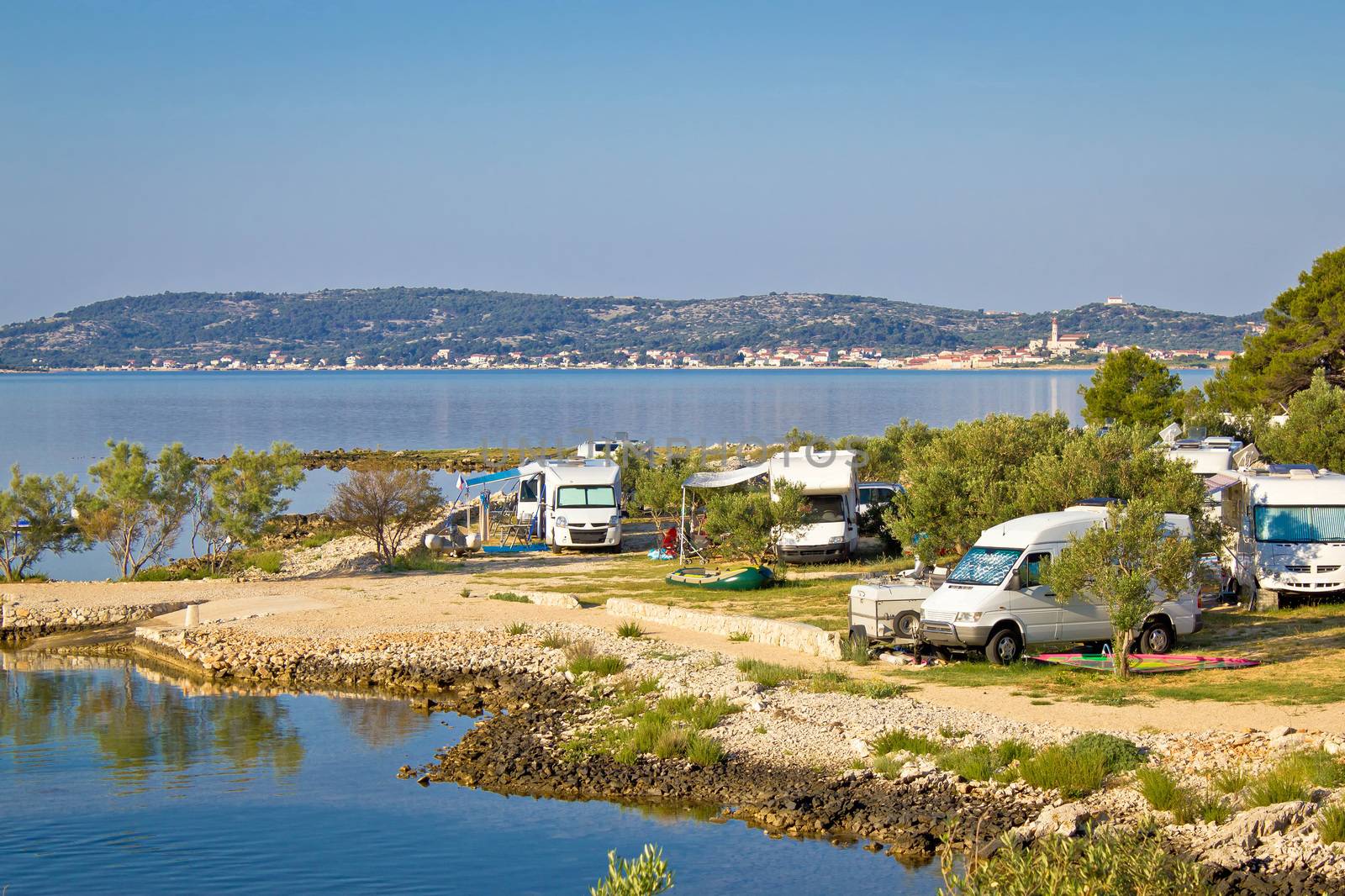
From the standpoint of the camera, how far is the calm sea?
80.4 metres

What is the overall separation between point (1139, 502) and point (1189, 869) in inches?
299

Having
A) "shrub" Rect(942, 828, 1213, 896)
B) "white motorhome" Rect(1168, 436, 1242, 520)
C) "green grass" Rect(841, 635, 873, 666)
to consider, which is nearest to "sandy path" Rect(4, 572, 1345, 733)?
"green grass" Rect(841, 635, 873, 666)

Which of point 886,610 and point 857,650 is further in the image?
point 886,610

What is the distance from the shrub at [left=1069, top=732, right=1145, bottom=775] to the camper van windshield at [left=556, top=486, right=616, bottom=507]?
19560 mm

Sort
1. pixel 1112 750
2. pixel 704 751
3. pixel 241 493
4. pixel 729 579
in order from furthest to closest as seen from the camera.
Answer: pixel 241 493
pixel 729 579
pixel 704 751
pixel 1112 750

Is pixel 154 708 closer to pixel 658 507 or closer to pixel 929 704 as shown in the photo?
pixel 929 704

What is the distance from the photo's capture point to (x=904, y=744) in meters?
12.8

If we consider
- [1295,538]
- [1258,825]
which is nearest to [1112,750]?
[1258,825]

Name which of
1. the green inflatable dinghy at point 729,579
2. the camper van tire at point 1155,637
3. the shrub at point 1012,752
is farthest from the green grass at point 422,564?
the shrub at point 1012,752

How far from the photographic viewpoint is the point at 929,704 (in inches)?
558

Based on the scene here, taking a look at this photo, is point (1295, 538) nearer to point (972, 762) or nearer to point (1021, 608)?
point (1021, 608)

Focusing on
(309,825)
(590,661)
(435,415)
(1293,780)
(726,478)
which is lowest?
(309,825)

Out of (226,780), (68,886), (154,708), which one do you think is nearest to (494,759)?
(226,780)

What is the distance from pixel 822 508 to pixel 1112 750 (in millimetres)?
15019
